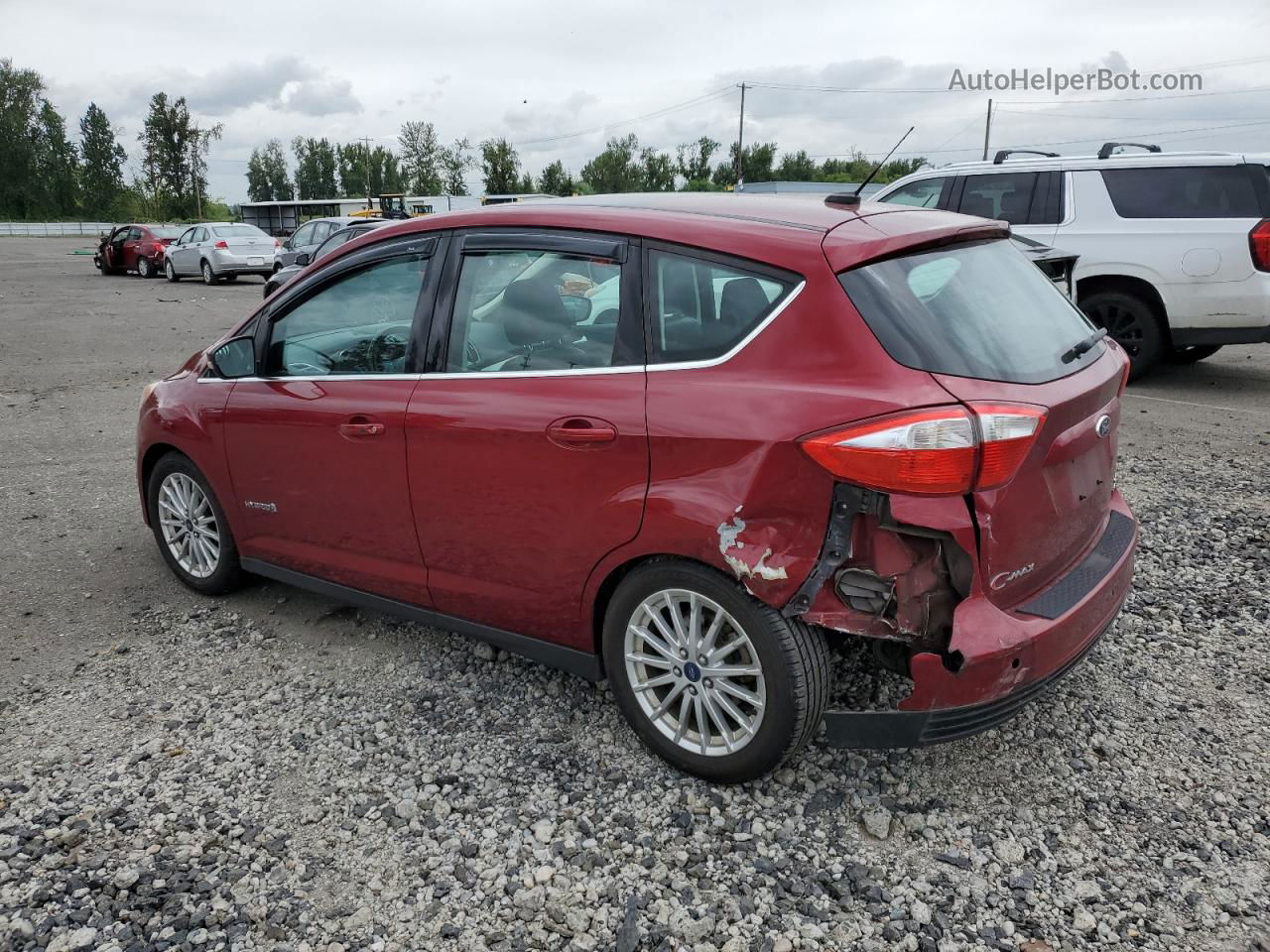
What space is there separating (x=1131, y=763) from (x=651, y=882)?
1.63 metres

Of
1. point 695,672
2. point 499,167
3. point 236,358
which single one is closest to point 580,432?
point 695,672

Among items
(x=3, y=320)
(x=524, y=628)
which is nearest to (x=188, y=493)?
(x=524, y=628)

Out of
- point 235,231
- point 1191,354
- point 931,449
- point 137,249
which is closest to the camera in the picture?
point 931,449

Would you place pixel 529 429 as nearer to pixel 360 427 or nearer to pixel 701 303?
pixel 701 303

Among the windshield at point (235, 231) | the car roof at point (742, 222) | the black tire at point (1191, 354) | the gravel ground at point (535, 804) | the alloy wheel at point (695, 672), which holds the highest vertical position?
the windshield at point (235, 231)

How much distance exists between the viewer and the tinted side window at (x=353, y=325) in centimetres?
359

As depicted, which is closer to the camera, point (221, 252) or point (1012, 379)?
point (1012, 379)

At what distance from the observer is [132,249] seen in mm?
26266

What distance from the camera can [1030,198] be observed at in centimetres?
938

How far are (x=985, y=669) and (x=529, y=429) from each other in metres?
1.51

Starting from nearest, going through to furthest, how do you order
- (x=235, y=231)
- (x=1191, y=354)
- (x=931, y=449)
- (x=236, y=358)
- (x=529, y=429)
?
(x=931, y=449) → (x=529, y=429) → (x=236, y=358) → (x=1191, y=354) → (x=235, y=231)

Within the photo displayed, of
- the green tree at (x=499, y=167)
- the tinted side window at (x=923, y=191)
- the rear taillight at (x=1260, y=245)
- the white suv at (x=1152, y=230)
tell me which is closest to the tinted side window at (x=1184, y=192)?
the white suv at (x=1152, y=230)

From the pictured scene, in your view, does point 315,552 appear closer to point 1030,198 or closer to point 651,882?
point 651,882

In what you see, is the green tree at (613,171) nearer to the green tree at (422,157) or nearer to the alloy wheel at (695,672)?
the green tree at (422,157)
